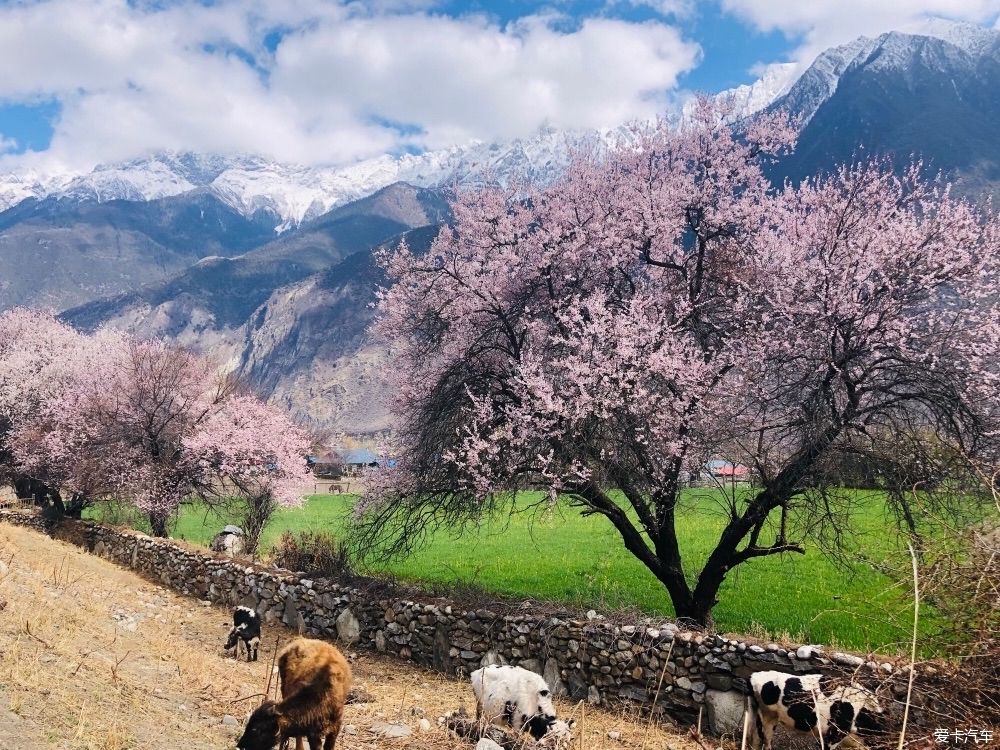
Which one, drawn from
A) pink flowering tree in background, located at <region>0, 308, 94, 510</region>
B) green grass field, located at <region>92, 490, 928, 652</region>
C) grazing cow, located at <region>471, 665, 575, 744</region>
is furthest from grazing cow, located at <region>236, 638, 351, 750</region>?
pink flowering tree in background, located at <region>0, 308, 94, 510</region>

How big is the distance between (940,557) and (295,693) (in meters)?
6.90

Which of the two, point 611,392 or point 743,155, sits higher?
point 743,155

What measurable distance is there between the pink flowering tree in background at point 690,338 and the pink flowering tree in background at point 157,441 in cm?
1276

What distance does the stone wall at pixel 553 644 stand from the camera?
10.2 meters

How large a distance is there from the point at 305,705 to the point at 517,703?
3.53 m

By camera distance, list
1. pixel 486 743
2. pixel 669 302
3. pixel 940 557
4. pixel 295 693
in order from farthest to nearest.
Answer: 1. pixel 669 302
2. pixel 486 743
3. pixel 295 693
4. pixel 940 557

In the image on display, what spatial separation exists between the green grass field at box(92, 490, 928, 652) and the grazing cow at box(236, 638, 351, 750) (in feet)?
18.4

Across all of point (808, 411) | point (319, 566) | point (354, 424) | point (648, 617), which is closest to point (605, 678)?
point (648, 617)

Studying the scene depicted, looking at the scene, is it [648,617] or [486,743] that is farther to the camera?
[648,617]

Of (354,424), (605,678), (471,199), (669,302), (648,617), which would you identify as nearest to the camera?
(605,678)

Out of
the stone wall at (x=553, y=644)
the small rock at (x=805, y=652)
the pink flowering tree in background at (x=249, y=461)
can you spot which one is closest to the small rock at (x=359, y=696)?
the stone wall at (x=553, y=644)

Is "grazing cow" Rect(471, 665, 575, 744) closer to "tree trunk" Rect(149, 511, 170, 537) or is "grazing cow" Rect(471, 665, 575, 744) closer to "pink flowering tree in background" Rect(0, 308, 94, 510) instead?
"tree trunk" Rect(149, 511, 170, 537)

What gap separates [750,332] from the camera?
1323 centimetres

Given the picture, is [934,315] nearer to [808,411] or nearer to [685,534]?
[808,411]
